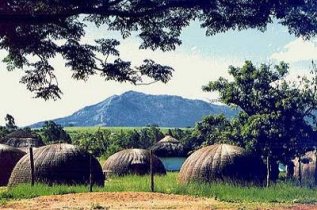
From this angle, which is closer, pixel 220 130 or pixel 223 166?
pixel 223 166

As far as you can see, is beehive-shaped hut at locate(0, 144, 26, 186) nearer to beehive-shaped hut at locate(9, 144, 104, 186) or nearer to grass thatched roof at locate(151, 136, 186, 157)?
beehive-shaped hut at locate(9, 144, 104, 186)

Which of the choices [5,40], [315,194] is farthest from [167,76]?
[315,194]

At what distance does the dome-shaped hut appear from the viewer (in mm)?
62406

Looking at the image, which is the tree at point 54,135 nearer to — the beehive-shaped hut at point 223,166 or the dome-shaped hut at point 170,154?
the dome-shaped hut at point 170,154

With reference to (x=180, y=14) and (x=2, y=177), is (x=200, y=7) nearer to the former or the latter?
(x=180, y=14)

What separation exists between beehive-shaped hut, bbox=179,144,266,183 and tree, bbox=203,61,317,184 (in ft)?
30.8

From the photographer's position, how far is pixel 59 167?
26.7m

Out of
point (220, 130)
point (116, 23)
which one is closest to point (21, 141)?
point (220, 130)

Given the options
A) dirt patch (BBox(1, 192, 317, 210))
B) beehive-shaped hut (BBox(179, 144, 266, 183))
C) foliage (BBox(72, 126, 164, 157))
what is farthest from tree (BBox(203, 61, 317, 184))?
foliage (BBox(72, 126, 164, 157))

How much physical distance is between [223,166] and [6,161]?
49.8ft

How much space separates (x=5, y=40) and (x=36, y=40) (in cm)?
83

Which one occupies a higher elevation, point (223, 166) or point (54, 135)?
point (54, 135)

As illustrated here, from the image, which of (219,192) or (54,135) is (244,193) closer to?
(219,192)

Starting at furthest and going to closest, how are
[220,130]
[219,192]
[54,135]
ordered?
[54,135] < [220,130] < [219,192]
